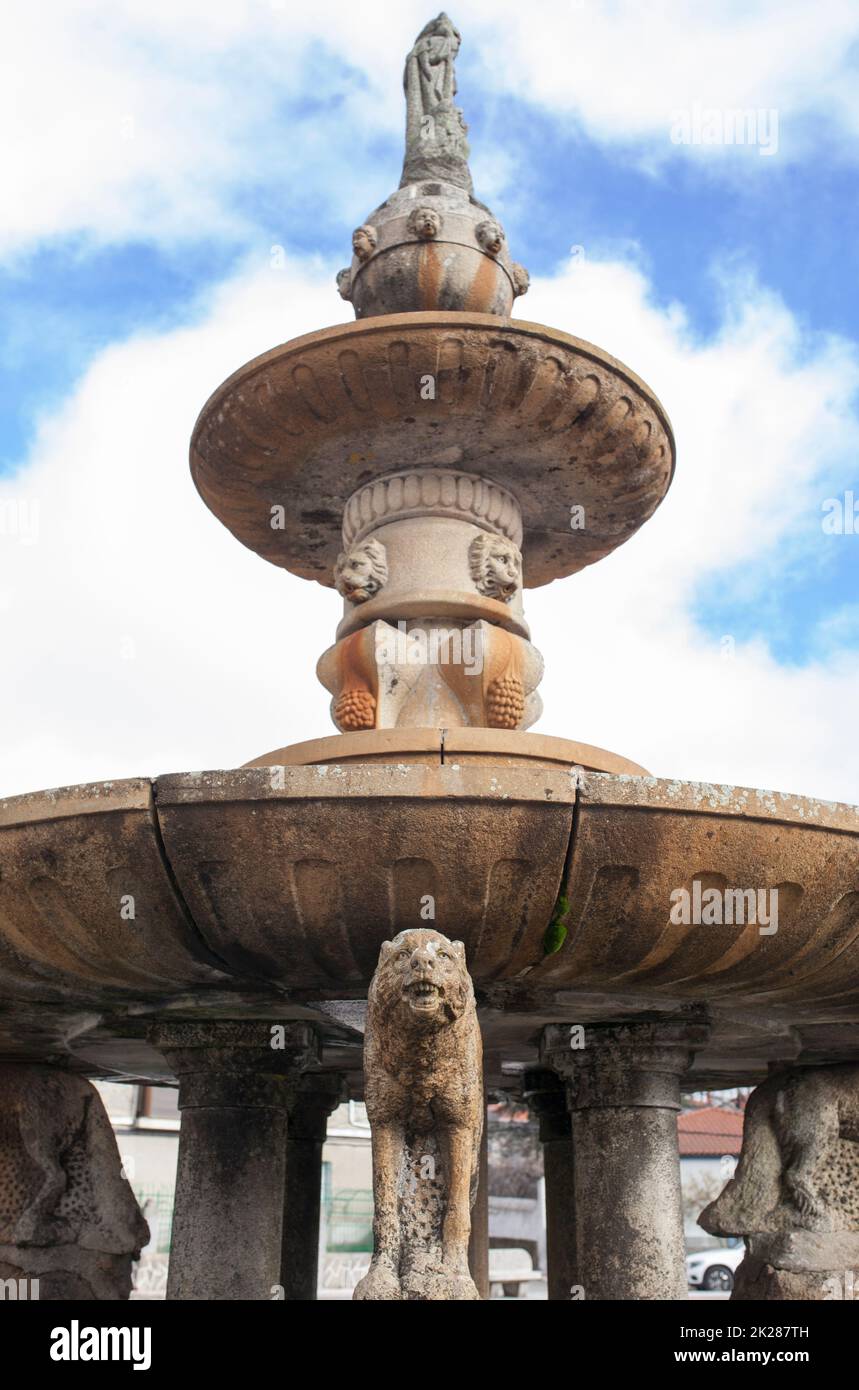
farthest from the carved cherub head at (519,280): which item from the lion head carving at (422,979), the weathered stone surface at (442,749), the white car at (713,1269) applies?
the white car at (713,1269)

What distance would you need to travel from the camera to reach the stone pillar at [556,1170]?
636 centimetres

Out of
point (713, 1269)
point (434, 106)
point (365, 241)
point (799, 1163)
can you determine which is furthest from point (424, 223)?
point (713, 1269)

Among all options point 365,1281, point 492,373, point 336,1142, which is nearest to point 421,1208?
point 365,1281

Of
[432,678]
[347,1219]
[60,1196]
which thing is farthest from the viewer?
[347,1219]

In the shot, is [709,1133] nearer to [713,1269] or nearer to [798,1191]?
[713,1269]

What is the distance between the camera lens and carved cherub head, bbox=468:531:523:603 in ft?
21.1

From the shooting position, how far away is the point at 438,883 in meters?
3.97

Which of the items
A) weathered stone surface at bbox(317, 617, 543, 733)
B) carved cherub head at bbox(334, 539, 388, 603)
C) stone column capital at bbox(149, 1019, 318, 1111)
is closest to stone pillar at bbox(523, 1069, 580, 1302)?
stone column capital at bbox(149, 1019, 318, 1111)

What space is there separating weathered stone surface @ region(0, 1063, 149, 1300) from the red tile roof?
23.8 metres

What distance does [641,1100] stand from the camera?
16.4 feet

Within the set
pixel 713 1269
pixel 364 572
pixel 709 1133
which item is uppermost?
pixel 364 572

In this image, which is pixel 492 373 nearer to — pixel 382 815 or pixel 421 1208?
pixel 382 815

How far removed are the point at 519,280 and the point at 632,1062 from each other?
4477 mm

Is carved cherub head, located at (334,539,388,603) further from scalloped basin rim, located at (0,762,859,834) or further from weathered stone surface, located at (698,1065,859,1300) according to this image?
weathered stone surface, located at (698,1065,859,1300)
